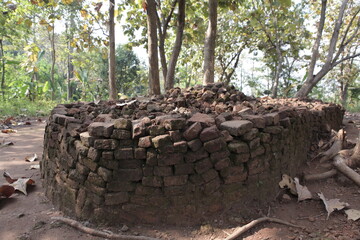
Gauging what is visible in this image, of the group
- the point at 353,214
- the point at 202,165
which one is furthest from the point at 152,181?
the point at 353,214

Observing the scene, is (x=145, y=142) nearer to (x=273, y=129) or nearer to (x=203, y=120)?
(x=203, y=120)

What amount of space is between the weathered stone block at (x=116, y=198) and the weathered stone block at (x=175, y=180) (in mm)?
377

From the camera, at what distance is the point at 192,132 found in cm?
226

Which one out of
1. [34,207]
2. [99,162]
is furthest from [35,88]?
[99,162]

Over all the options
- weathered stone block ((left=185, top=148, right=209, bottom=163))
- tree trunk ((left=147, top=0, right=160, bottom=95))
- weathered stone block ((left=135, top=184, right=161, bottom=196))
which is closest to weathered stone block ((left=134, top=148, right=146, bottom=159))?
weathered stone block ((left=135, top=184, right=161, bottom=196))

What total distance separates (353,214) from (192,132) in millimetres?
1779

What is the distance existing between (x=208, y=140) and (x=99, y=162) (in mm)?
990

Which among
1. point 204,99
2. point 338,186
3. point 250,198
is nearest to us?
point 250,198

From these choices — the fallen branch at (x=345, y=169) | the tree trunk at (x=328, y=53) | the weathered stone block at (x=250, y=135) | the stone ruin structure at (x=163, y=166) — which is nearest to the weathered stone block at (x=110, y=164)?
the stone ruin structure at (x=163, y=166)

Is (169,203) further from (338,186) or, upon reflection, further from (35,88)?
(35,88)

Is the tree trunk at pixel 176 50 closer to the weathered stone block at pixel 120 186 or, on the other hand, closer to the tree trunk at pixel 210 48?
the tree trunk at pixel 210 48

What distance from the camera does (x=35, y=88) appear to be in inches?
464

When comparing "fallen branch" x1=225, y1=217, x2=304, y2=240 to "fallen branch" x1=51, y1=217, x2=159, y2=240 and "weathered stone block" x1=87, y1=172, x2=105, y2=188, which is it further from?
"weathered stone block" x1=87, y1=172, x2=105, y2=188

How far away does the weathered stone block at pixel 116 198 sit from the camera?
2271mm
